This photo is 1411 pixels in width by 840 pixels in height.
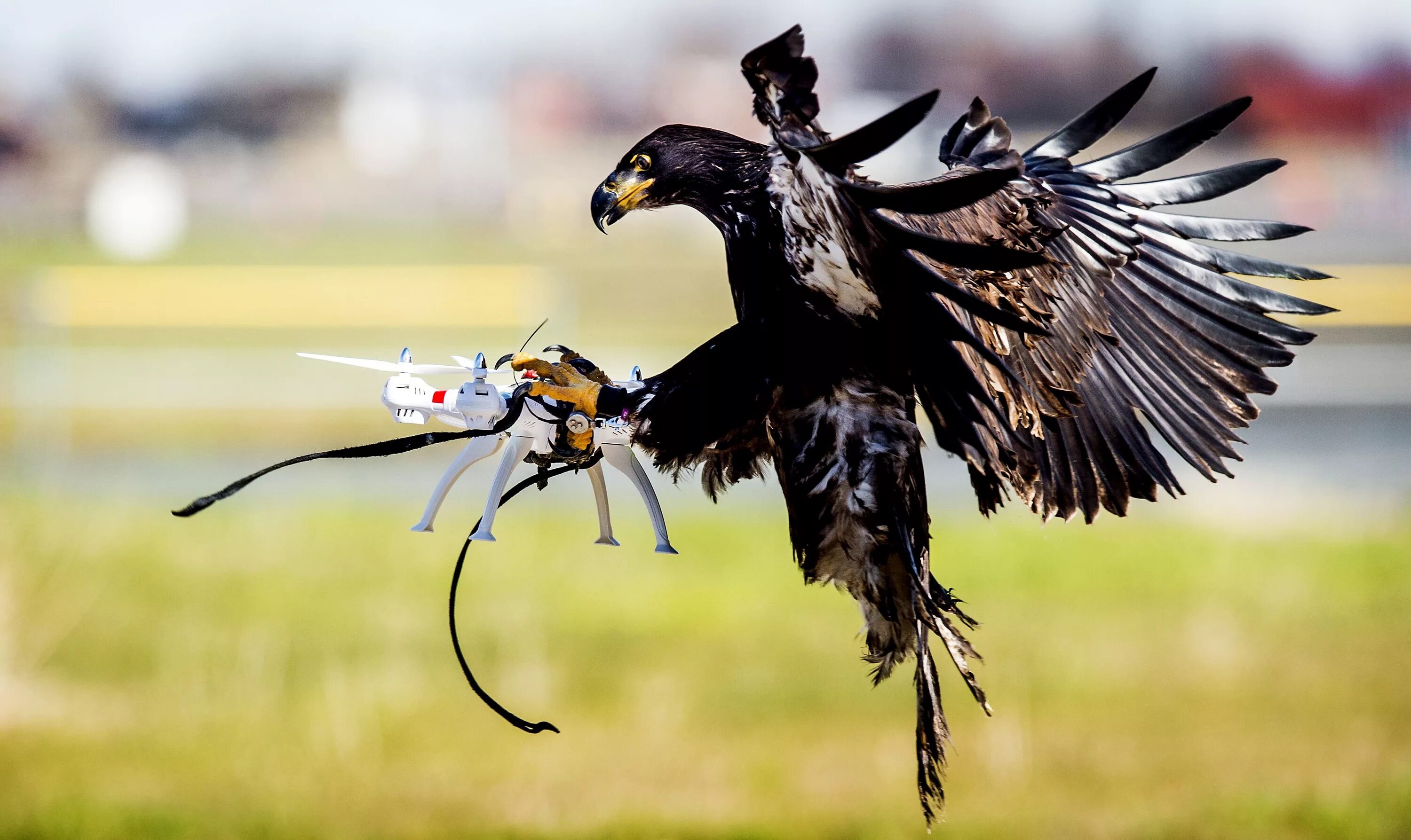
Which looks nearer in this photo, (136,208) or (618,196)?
(618,196)

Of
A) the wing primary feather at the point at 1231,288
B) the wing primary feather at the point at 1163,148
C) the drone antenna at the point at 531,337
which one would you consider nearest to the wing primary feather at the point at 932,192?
the drone antenna at the point at 531,337

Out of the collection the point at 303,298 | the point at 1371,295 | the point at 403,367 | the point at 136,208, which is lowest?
the point at 403,367

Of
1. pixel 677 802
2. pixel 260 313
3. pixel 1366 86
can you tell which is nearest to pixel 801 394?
pixel 677 802

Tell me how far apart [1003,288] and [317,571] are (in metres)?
8.47

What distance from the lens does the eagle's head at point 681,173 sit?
2.62 metres

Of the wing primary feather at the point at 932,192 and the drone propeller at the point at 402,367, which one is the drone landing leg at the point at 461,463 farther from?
the wing primary feather at the point at 932,192

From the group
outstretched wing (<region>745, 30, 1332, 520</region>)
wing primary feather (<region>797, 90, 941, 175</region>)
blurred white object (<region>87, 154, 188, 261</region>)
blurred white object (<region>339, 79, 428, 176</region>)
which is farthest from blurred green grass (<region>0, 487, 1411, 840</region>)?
blurred white object (<region>339, 79, 428, 176</region>)

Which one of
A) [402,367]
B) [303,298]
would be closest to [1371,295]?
[303,298]

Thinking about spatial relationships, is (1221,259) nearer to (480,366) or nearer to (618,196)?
(618,196)

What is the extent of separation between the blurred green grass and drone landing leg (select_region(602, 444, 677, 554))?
18.8 ft

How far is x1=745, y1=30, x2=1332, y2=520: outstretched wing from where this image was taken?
8.50 feet

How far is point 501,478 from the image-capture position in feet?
8.56

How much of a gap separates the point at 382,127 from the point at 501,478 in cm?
5175

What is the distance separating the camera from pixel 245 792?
27.6 ft
